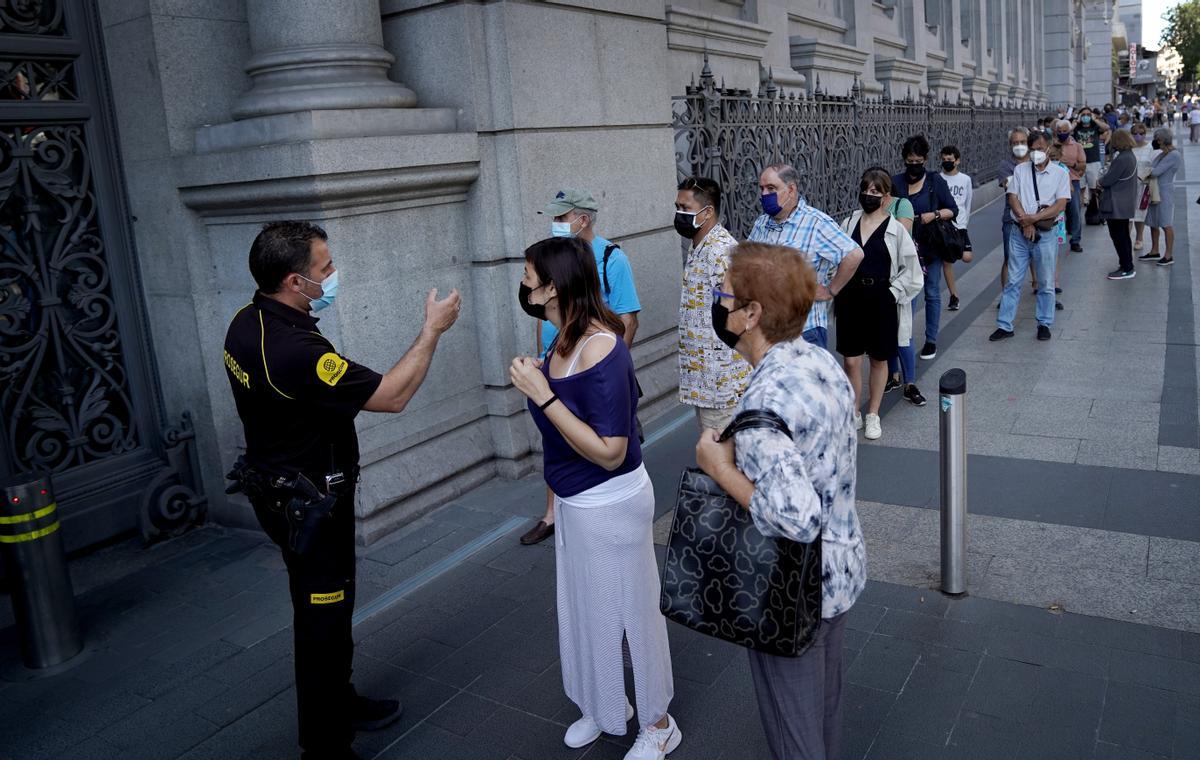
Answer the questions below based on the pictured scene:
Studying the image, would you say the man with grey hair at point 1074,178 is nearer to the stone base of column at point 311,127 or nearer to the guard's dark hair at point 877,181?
the guard's dark hair at point 877,181

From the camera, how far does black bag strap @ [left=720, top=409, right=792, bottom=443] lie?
2.42 meters

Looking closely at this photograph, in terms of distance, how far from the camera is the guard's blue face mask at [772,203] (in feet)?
18.8

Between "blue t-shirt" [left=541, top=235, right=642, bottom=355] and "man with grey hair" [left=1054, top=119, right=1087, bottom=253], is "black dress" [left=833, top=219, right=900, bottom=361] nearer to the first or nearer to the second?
"blue t-shirt" [left=541, top=235, right=642, bottom=355]

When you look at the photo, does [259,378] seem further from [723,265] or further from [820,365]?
[723,265]

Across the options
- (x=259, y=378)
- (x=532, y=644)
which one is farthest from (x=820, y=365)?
(x=532, y=644)

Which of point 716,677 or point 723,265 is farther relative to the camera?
point 723,265

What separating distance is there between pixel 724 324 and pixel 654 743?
1573mm

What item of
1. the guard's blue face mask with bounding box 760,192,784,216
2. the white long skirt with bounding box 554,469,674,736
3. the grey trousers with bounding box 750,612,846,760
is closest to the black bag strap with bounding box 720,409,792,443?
the grey trousers with bounding box 750,612,846,760

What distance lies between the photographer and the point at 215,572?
17.5 feet

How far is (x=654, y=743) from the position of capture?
3336 millimetres

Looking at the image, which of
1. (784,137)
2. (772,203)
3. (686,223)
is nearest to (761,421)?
(686,223)

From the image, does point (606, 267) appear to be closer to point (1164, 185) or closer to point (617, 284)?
point (617, 284)

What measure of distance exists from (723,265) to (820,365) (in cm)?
253

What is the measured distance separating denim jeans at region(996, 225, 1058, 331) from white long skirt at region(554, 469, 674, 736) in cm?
→ 723
